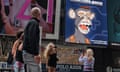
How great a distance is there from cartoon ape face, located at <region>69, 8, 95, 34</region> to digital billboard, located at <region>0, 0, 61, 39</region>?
921mm

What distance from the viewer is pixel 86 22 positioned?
19.5m

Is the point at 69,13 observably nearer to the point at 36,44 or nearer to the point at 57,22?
the point at 57,22

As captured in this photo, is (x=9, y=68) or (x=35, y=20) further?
(x=9, y=68)

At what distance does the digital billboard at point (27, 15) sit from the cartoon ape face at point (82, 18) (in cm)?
92

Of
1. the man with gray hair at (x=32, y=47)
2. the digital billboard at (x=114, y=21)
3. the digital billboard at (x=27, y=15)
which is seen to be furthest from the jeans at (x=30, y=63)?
the digital billboard at (x=114, y=21)

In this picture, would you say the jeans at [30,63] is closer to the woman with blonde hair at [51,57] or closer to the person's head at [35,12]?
the person's head at [35,12]

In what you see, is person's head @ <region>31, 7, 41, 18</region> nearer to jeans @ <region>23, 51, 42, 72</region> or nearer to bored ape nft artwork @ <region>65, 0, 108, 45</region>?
jeans @ <region>23, 51, 42, 72</region>

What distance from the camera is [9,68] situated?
16281 millimetres

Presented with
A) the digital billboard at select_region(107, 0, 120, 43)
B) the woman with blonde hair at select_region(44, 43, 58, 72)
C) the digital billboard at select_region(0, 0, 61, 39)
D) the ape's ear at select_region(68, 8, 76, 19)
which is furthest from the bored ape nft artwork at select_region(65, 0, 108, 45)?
the woman with blonde hair at select_region(44, 43, 58, 72)

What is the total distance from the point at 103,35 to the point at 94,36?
0.50 metres

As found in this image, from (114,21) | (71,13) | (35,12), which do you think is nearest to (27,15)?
(71,13)

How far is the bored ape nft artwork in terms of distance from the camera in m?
18.9

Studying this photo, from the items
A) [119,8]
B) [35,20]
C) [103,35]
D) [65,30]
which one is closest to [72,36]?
[65,30]

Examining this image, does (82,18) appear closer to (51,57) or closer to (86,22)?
(86,22)
